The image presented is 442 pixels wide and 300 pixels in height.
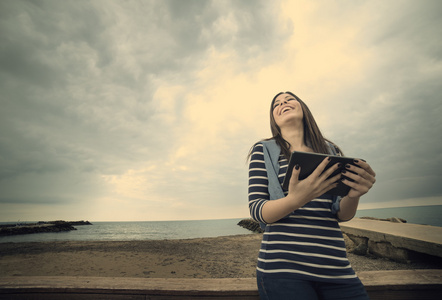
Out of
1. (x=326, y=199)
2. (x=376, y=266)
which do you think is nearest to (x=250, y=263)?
(x=376, y=266)

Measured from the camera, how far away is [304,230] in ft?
3.70

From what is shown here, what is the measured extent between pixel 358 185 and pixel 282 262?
57 centimetres

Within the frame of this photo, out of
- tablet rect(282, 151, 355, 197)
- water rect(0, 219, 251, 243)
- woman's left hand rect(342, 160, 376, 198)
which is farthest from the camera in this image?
water rect(0, 219, 251, 243)

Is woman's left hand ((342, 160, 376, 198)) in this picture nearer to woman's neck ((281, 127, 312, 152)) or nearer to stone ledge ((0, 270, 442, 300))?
woman's neck ((281, 127, 312, 152))

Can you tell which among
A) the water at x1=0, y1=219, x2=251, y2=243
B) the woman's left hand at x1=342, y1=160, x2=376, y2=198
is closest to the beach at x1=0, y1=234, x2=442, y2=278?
the woman's left hand at x1=342, y1=160, x2=376, y2=198

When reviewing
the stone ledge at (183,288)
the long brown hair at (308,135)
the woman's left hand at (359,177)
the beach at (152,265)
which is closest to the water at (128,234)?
the beach at (152,265)

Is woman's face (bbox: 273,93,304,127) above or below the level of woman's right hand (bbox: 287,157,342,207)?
above

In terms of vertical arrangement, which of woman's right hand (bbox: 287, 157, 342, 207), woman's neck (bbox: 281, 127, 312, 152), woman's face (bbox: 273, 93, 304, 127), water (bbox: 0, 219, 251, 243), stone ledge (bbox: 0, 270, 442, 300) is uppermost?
woman's face (bbox: 273, 93, 304, 127)

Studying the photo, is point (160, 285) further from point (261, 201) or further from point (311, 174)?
point (311, 174)

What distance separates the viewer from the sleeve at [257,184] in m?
1.17

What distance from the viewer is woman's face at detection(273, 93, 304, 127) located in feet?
5.11

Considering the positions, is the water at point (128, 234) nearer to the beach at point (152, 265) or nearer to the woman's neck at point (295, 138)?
the beach at point (152, 265)

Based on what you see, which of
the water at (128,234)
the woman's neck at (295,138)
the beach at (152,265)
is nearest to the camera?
the woman's neck at (295,138)

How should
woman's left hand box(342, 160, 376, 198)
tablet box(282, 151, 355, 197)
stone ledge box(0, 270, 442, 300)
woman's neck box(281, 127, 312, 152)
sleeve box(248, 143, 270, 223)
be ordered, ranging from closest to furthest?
tablet box(282, 151, 355, 197), woman's left hand box(342, 160, 376, 198), sleeve box(248, 143, 270, 223), stone ledge box(0, 270, 442, 300), woman's neck box(281, 127, 312, 152)
